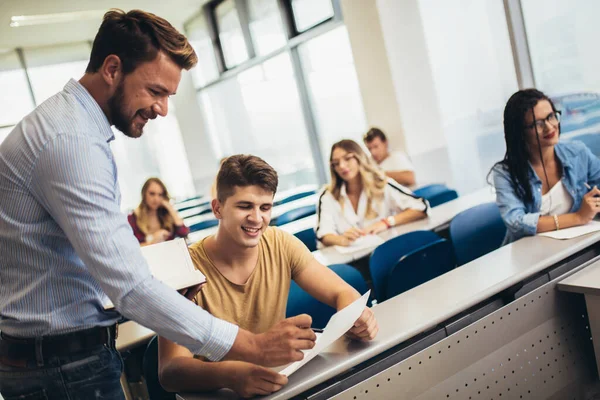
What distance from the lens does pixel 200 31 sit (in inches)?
345

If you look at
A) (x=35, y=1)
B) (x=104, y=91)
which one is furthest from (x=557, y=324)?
(x=35, y=1)

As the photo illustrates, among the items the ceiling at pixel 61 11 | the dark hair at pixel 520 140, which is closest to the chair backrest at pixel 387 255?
the dark hair at pixel 520 140

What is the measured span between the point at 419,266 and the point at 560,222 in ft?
2.11

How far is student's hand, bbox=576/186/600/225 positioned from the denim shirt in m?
0.19

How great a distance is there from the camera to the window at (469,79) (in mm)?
4480

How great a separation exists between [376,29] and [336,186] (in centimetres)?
198

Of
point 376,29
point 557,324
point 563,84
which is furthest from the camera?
point 376,29

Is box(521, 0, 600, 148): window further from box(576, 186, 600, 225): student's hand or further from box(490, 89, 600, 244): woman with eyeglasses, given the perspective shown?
box(576, 186, 600, 225): student's hand

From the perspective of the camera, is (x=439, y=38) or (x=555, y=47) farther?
(x=439, y=38)

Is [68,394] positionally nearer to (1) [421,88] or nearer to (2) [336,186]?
(2) [336,186]

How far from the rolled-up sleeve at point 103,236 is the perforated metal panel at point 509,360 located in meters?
0.56

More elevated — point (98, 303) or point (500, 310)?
point (98, 303)

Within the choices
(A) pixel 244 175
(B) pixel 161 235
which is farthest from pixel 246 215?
(B) pixel 161 235

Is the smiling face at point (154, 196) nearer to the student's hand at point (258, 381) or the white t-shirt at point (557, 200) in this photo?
the white t-shirt at point (557, 200)
